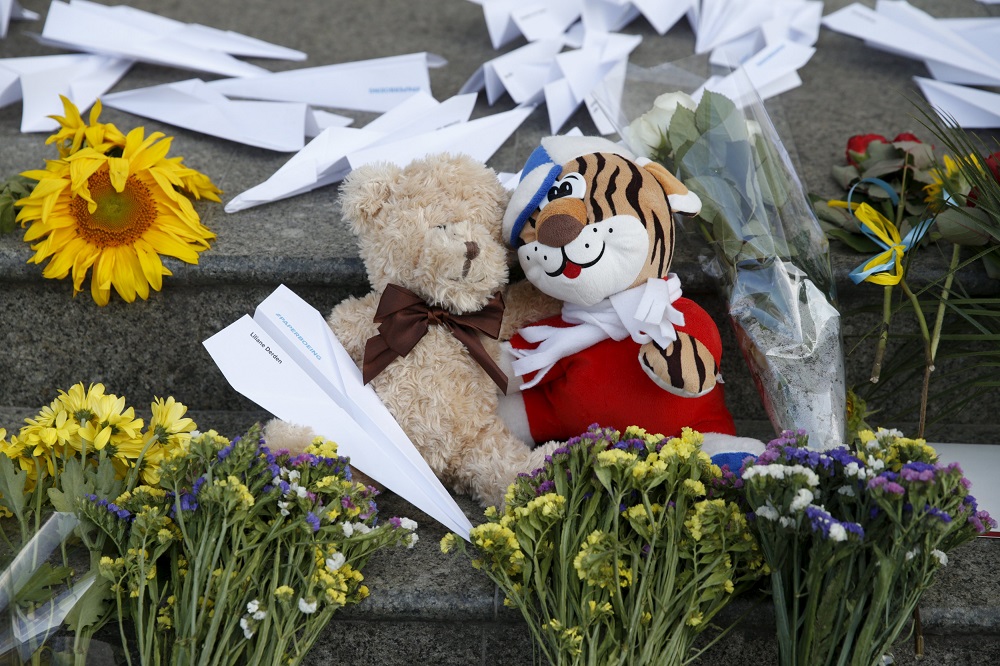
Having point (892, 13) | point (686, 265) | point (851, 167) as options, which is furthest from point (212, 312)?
point (892, 13)

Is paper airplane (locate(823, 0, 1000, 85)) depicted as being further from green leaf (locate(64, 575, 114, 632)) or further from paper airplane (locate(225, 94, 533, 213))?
green leaf (locate(64, 575, 114, 632))

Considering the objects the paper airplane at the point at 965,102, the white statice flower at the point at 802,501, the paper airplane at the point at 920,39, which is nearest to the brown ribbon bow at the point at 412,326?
the white statice flower at the point at 802,501

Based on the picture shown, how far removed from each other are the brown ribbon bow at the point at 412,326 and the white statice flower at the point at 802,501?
608mm

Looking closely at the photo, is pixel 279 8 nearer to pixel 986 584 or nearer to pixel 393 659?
pixel 393 659

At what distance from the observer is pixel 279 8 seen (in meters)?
3.01

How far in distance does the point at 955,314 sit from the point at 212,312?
5.01 ft

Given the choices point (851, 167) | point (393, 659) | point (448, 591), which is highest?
point (851, 167)

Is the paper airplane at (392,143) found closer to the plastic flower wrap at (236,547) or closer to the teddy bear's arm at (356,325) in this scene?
the teddy bear's arm at (356,325)

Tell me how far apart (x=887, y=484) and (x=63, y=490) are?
122 cm

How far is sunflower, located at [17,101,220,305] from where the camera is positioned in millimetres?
1705

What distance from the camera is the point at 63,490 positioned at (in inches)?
56.0

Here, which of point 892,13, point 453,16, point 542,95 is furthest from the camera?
point 453,16

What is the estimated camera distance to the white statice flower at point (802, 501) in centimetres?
116

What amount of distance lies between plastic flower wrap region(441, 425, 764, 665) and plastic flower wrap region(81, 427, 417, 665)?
0.18 meters
